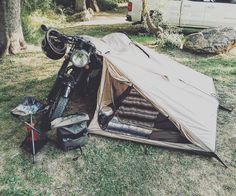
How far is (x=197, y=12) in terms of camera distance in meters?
10.6

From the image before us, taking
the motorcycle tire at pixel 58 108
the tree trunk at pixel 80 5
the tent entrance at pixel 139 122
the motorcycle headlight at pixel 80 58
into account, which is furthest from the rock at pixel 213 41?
the tree trunk at pixel 80 5

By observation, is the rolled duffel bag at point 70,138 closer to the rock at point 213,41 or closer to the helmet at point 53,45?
the helmet at point 53,45

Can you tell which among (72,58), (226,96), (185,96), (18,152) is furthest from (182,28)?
(18,152)

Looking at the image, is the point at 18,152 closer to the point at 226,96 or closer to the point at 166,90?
the point at 166,90

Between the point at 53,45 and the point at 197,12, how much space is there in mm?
6902

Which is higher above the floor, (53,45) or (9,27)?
(53,45)

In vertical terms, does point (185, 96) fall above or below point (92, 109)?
above

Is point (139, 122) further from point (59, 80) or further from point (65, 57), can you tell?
point (65, 57)

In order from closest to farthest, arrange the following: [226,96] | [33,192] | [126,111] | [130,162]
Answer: [33,192] → [130,162] → [126,111] → [226,96]

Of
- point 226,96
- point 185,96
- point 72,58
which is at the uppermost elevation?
point 72,58

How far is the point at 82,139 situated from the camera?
470 centimetres

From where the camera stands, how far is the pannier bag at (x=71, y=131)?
14.8 feet

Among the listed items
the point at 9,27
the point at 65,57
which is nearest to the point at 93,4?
the point at 9,27

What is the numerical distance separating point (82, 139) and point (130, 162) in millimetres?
728
